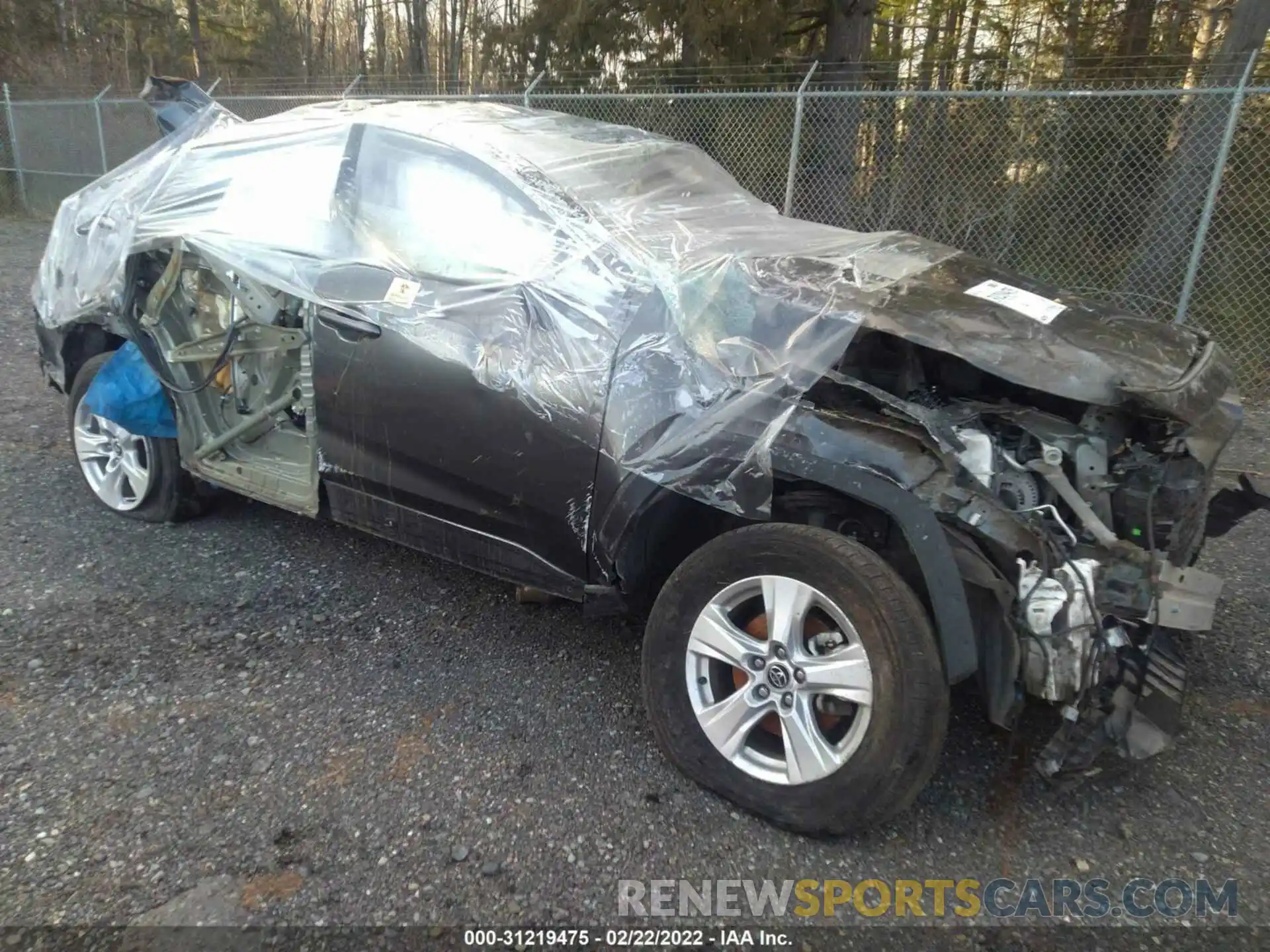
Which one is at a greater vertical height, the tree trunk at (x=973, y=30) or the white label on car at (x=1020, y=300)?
the tree trunk at (x=973, y=30)

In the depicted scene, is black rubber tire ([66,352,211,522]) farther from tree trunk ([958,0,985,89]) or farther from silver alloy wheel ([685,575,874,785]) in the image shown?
tree trunk ([958,0,985,89])

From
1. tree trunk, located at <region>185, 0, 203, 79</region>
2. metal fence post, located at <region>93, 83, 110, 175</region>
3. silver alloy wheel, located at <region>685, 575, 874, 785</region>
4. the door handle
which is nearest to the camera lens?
silver alloy wheel, located at <region>685, 575, 874, 785</region>

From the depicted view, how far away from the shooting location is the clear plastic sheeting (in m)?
2.62

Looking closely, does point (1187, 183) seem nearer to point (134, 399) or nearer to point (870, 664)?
point (870, 664)

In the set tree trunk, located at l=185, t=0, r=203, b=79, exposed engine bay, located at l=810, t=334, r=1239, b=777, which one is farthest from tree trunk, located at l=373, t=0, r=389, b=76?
exposed engine bay, located at l=810, t=334, r=1239, b=777

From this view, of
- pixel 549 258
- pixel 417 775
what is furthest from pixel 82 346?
pixel 417 775

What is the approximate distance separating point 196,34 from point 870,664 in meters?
25.1

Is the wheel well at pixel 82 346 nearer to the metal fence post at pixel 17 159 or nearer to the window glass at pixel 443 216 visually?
the window glass at pixel 443 216

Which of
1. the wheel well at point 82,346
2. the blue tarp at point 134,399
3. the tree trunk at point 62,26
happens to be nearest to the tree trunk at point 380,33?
the tree trunk at point 62,26

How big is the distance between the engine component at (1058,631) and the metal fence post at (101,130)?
1530 centimetres

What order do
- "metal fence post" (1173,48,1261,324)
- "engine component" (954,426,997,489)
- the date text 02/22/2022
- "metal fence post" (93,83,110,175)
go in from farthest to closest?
1. "metal fence post" (93,83,110,175)
2. "metal fence post" (1173,48,1261,324)
3. "engine component" (954,426,997,489)
4. the date text 02/22/2022

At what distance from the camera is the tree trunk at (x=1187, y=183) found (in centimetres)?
658

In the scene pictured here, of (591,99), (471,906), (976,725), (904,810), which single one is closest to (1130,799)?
(976,725)

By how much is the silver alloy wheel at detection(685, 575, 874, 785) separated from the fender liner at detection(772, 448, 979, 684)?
21cm
